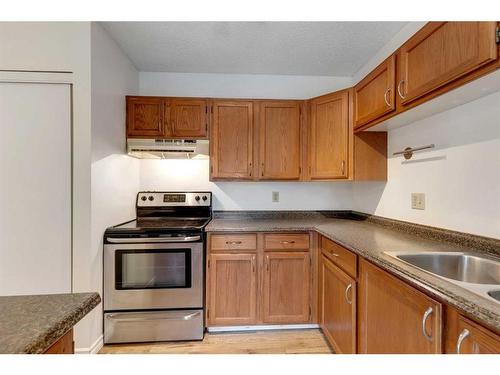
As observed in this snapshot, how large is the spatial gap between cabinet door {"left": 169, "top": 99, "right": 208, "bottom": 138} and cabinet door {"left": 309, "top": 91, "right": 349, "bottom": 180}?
1.07 m

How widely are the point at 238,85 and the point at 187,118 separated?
73 centimetres

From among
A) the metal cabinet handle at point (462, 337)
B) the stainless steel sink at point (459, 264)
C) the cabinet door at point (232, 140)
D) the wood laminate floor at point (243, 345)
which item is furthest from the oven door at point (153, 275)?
the metal cabinet handle at point (462, 337)

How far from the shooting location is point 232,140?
2480 mm

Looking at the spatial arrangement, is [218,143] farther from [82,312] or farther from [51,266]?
[82,312]

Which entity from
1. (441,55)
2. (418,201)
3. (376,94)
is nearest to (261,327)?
(418,201)

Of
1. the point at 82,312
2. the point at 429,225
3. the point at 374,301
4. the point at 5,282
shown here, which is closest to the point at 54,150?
the point at 5,282

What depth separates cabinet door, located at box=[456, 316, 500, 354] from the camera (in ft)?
2.35

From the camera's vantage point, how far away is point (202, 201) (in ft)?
8.77

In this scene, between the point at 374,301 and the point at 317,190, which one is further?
the point at 317,190

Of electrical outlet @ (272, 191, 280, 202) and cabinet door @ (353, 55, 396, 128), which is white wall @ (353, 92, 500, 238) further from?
electrical outlet @ (272, 191, 280, 202)

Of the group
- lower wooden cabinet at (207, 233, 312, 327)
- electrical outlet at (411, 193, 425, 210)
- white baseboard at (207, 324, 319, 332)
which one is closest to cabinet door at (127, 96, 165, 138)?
lower wooden cabinet at (207, 233, 312, 327)

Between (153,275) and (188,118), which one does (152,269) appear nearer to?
(153,275)

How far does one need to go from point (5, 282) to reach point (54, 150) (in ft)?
3.24

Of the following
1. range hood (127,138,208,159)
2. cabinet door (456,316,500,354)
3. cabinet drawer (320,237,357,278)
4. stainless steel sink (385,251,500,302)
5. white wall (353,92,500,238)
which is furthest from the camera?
range hood (127,138,208,159)
